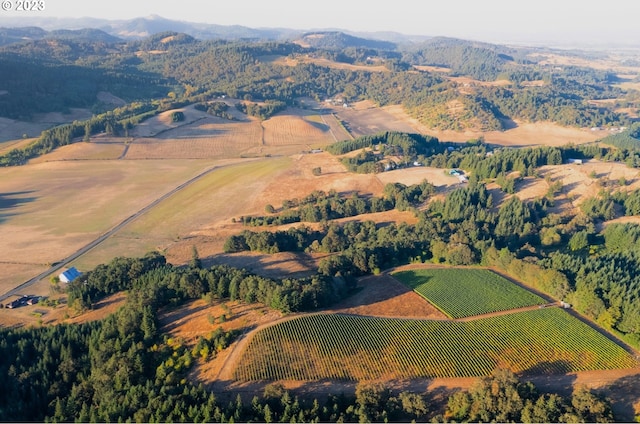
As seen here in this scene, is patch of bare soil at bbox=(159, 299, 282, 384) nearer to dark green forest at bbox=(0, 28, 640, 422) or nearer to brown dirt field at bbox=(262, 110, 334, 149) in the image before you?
dark green forest at bbox=(0, 28, 640, 422)

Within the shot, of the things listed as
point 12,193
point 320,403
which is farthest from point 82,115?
point 320,403

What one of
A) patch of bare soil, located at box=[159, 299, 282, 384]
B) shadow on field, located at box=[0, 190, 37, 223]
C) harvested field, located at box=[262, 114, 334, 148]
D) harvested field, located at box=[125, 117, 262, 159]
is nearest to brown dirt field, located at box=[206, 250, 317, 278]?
patch of bare soil, located at box=[159, 299, 282, 384]

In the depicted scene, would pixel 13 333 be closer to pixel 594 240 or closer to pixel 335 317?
pixel 335 317

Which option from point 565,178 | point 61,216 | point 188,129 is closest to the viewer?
point 61,216

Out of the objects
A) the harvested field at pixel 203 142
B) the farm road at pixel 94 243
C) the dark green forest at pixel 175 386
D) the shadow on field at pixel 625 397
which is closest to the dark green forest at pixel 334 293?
the dark green forest at pixel 175 386

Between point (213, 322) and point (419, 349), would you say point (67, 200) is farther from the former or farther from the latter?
point (419, 349)

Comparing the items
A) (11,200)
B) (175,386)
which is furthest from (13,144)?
(175,386)
